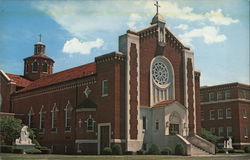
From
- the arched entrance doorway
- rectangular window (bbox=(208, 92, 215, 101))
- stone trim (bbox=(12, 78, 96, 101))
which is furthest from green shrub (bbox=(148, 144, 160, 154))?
rectangular window (bbox=(208, 92, 215, 101))

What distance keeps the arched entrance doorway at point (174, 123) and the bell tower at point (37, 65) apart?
2957 cm

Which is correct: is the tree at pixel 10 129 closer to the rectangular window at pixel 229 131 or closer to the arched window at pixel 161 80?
the arched window at pixel 161 80

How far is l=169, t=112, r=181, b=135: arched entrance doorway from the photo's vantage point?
125 feet

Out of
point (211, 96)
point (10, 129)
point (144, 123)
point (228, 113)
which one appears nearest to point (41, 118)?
point (10, 129)

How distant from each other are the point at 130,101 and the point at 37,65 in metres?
29.7

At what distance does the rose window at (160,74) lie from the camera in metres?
39.9

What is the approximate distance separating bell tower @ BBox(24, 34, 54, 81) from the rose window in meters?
26.5

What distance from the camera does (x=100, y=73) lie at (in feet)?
123

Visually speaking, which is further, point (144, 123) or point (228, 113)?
point (228, 113)

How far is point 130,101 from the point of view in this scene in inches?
1420

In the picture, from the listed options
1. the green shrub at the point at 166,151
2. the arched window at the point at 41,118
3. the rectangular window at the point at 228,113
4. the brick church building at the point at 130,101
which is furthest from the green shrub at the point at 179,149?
the rectangular window at the point at 228,113

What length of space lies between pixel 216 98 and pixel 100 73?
29.3 metres

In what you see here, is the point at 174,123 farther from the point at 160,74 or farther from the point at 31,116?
the point at 31,116

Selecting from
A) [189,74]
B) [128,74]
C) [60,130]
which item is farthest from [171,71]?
[60,130]
